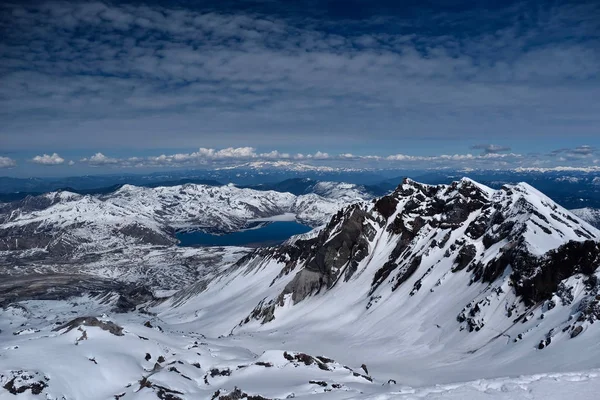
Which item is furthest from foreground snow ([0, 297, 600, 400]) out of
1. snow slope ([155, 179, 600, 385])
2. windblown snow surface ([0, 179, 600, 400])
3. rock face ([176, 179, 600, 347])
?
rock face ([176, 179, 600, 347])

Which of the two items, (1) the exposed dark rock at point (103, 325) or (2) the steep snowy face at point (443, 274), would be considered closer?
(1) the exposed dark rock at point (103, 325)

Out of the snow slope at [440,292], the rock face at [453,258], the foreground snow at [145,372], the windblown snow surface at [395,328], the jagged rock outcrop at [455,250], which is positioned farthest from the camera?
the jagged rock outcrop at [455,250]

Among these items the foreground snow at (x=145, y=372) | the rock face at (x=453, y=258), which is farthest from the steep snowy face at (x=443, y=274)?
the foreground snow at (x=145, y=372)

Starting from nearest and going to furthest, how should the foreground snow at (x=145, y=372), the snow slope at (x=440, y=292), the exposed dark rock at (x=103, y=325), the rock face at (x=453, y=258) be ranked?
the foreground snow at (x=145, y=372) → the snow slope at (x=440, y=292) → the exposed dark rock at (x=103, y=325) → the rock face at (x=453, y=258)

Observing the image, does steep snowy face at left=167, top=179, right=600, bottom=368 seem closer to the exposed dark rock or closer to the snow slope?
the snow slope

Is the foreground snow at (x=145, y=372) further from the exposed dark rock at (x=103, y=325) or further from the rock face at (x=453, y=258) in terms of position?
the rock face at (x=453, y=258)

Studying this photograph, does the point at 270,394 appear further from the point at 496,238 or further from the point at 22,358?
the point at 496,238

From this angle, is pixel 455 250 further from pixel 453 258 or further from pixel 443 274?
pixel 443 274

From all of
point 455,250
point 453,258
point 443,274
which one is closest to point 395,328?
point 443,274
